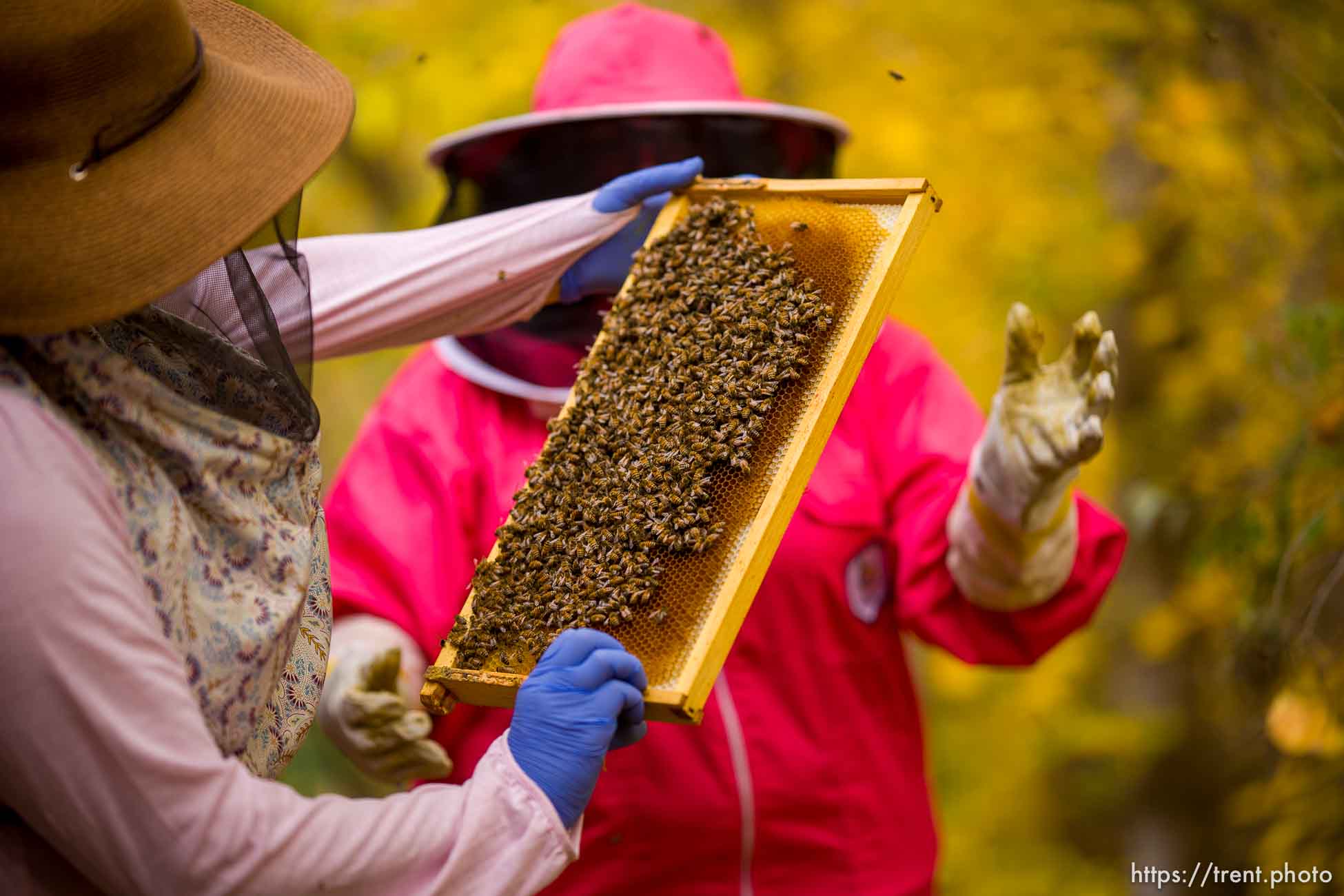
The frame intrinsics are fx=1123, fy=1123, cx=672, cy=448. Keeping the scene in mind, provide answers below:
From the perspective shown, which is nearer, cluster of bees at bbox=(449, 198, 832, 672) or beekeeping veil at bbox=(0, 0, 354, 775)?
beekeeping veil at bbox=(0, 0, 354, 775)

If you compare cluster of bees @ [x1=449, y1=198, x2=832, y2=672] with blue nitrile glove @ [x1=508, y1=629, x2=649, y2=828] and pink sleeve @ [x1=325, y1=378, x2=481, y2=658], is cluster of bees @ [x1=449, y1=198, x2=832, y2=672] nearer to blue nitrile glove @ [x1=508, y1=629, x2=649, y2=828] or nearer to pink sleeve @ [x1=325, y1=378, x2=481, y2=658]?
blue nitrile glove @ [x1=508, y1=629, x2=649, y2=828]

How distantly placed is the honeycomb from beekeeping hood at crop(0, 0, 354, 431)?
973 mm

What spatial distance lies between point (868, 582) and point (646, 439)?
1.07m

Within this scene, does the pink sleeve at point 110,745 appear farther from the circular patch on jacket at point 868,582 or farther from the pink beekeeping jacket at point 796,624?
the circular patch on jacket at point 868,582

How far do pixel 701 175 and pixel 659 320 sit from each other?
0.74 metres

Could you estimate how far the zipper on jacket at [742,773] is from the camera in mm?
2988

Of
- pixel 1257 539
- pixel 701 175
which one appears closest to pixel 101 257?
pixel 701 175

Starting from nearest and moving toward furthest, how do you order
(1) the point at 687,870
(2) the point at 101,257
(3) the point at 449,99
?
(2) the point at 101,257 < (1) the point at 687,870 < (3) the point at 449,99

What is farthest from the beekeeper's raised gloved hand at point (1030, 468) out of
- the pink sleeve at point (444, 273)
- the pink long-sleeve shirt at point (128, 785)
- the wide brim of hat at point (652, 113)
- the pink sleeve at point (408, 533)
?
the pink long-sleeve shirt at point (128, 785)

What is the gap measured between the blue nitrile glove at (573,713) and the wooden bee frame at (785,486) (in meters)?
0.09

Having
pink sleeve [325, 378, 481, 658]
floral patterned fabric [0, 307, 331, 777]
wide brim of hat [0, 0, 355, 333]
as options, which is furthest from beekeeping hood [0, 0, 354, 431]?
pink sleeve [325, 378, 481, 658]

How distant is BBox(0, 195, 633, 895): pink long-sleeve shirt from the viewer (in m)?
1.59

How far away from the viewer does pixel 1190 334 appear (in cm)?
566

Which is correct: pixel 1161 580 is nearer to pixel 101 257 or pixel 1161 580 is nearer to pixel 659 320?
pixel 659 320
